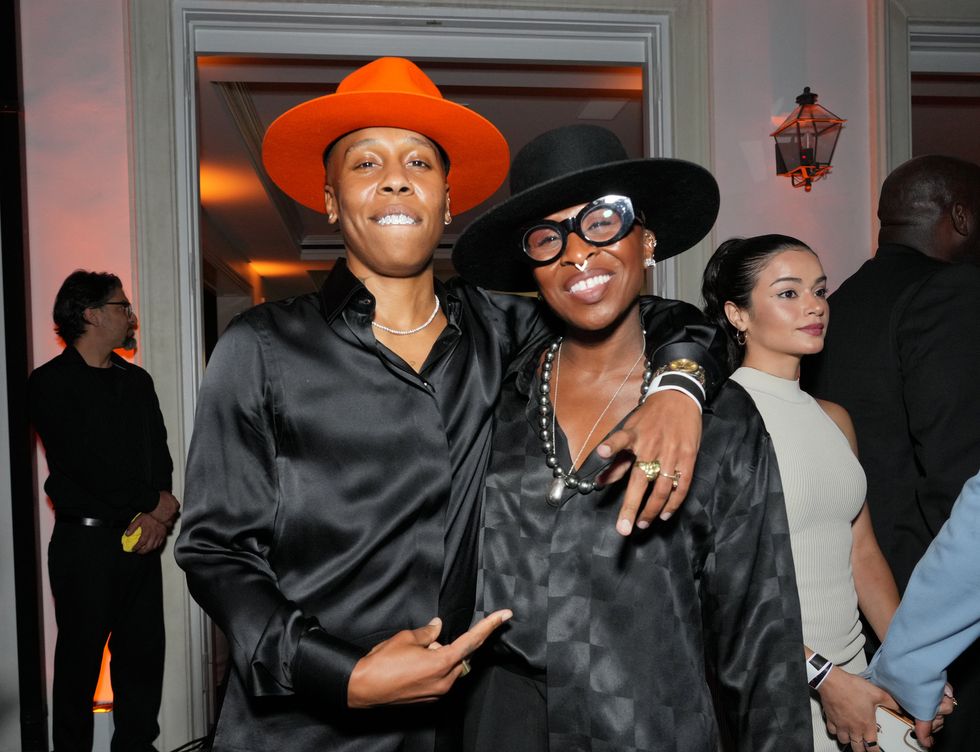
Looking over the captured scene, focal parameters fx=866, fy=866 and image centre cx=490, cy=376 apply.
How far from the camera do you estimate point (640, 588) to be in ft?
4.84

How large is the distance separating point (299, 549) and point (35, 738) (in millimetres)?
3037

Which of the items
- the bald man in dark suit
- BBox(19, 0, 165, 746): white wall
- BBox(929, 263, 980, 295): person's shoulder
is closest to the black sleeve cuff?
the bald man in dark suit

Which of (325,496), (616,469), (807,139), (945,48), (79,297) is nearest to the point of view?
(616,469)

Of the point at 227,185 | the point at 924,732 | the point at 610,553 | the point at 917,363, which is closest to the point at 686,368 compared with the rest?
the point at 610,553

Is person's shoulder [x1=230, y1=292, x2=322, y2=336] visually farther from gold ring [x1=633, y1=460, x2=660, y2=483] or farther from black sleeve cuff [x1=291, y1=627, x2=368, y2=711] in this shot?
gold ring [x1=633, y1=460, x2=660, y2=483]

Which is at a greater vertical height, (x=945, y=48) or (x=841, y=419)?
(x=945, y=48)

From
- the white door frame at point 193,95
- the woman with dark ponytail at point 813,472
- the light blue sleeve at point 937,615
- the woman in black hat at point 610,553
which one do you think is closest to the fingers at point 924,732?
the light blue sleeve at point 937,615

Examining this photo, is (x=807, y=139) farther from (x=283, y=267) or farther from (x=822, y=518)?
(x=283, y=267)

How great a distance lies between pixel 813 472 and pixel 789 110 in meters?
2.57

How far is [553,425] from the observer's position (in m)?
1.61

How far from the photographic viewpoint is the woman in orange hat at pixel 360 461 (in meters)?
1.34

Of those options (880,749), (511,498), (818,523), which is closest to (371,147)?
(511,498)

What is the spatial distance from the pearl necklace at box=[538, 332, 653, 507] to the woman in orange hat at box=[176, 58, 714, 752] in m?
0.10

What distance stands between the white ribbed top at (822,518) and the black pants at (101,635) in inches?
107
